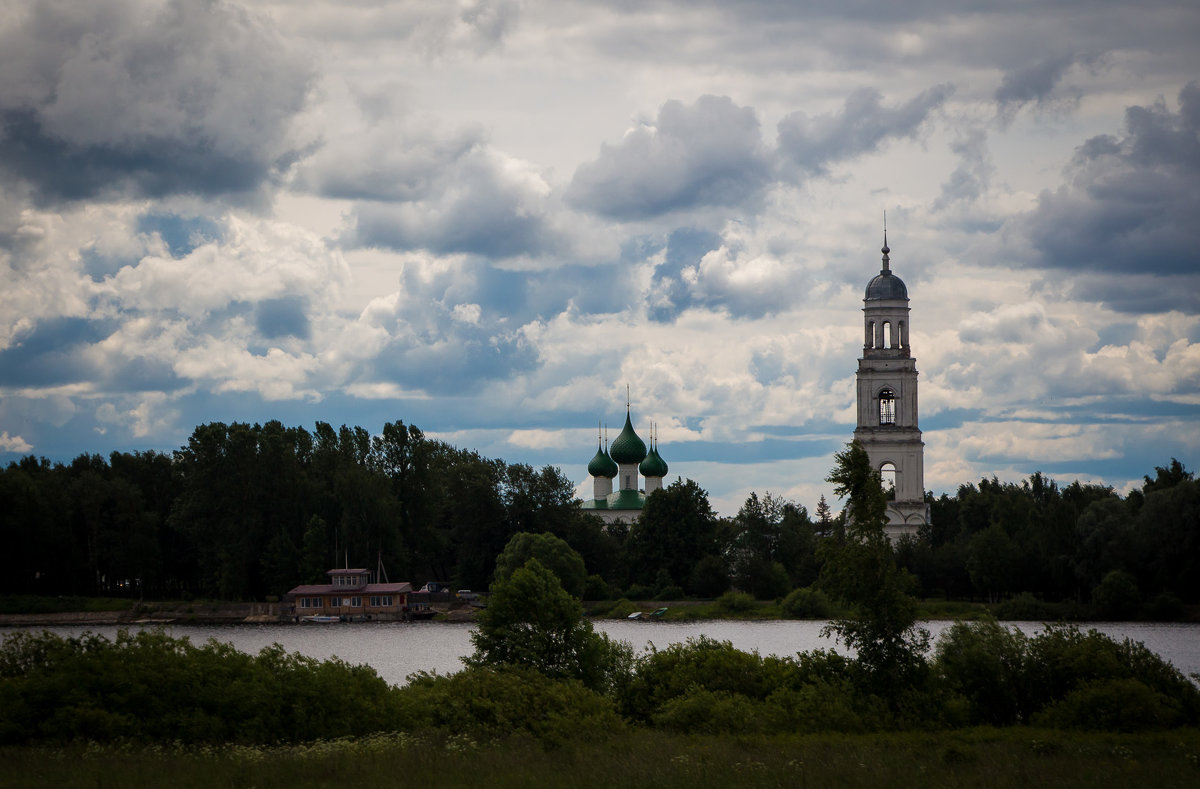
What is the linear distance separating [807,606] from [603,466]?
5643 centimetres

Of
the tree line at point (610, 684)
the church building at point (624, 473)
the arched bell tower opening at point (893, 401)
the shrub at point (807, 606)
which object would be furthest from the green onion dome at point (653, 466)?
the tree line at point (610, 684)

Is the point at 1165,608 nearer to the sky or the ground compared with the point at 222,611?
nearer to the sky

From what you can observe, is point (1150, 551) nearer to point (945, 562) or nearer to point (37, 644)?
point (945, 562)

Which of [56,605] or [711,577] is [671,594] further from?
[56,605]

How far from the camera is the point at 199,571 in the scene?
3846 inches

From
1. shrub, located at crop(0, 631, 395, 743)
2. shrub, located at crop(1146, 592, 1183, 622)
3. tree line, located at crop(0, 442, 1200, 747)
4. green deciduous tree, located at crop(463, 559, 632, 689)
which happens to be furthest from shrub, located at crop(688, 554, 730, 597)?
shrub, located at crop(0, 631, 395, 743)

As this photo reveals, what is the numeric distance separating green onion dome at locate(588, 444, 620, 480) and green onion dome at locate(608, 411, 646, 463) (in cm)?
120

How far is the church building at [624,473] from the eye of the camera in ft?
432

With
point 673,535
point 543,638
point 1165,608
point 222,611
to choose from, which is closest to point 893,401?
point 673,535

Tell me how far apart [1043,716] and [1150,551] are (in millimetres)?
48137

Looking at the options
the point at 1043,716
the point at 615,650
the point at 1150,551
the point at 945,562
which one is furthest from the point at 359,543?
the point at 1043,716

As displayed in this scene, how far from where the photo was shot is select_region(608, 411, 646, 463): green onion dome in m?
134

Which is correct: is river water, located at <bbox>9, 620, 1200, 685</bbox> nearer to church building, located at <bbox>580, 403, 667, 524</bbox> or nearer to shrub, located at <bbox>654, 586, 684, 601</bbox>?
shrub, located at <bbox>654, 586, 684, 601</bbox>

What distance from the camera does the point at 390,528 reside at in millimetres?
92875
